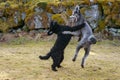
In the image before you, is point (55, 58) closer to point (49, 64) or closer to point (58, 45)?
point (58, 45)

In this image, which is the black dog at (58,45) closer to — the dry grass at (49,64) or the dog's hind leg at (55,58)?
the dog's hind leg at (55,58)

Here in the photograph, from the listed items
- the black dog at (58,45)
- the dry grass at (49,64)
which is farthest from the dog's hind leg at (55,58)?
the dry grass at (49,64)

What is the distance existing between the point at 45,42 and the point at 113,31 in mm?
2626

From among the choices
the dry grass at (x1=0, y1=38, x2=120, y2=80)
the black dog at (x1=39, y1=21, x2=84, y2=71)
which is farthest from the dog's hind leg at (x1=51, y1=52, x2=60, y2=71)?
the dry grass at (x1=0, y1=38, x2=120, y2=80)

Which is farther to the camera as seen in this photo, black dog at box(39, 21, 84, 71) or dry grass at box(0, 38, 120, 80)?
black dog at box(39, 21, 84, 71)

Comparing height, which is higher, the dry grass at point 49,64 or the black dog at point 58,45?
the black dog at point 58,45

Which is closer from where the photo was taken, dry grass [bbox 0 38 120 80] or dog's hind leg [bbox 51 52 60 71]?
dry grass [bbox 0 38 120 80]

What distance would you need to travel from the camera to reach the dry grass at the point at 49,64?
24.5ft

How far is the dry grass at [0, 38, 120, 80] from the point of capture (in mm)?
7457

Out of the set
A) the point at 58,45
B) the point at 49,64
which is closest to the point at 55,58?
the point at 58,45

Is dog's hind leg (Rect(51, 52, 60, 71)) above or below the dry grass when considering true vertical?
above

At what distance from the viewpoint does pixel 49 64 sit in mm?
8672

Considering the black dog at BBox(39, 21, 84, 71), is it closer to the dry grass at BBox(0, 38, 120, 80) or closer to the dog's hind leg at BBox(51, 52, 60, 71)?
the dog's hind leg at BBox(51, 52, 60, 71)

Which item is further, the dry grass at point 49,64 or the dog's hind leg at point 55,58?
the dog's hind leg at point 55,58
